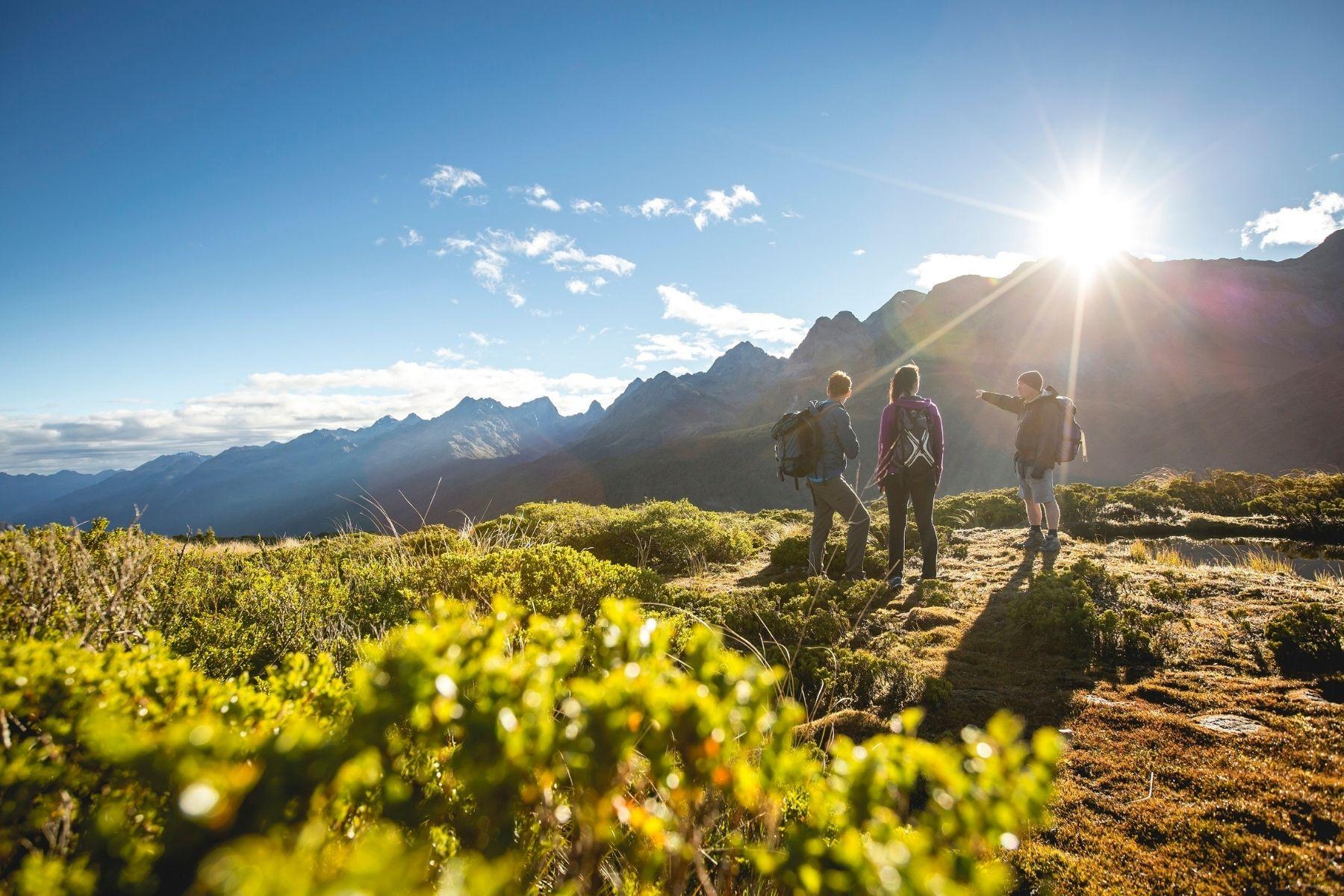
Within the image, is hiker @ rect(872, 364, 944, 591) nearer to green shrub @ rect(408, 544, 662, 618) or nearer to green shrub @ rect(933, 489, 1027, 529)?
green shrub @ rect(408, 544, 662, 618)

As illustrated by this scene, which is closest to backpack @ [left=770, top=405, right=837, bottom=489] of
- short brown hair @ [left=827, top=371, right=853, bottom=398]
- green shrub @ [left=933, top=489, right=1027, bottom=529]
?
short brown hair @ [left=827, top=371, right=853, bottom=398]

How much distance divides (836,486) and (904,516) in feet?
2.95

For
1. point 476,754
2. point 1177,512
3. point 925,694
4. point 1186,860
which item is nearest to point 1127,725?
point 925,694

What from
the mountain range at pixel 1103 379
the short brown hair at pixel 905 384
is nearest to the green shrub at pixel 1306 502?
the short brown hair at pixel 905 384

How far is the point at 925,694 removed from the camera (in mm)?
3793

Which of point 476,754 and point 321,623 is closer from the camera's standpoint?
point 476,754

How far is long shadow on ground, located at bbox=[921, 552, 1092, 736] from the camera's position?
3.51 m

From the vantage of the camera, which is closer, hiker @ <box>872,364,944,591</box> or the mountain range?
hiker @ <box>872,364,944,591</box>

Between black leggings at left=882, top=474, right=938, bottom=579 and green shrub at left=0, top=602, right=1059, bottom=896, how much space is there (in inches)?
240

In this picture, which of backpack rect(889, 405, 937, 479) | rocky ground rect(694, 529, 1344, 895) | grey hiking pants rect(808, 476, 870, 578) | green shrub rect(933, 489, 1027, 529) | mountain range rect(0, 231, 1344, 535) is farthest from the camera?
mountain range rect(0, 231, 1344, 535)

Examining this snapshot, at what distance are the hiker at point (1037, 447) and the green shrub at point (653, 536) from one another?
4.42 metres

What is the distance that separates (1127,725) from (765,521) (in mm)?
A: 9901

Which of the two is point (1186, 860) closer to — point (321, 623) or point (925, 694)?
point (925, 694)

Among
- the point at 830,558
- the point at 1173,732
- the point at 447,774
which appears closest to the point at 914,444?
the point at 830,558
